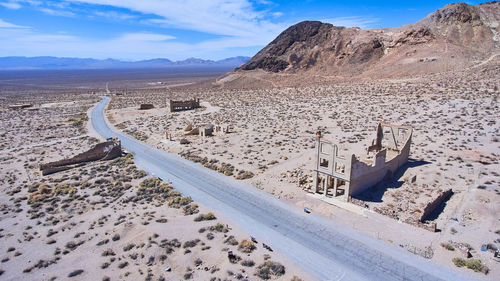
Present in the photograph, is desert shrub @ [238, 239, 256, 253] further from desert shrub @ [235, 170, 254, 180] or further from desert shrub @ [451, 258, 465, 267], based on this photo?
desert shrub @ [451, 258, 465, 267]

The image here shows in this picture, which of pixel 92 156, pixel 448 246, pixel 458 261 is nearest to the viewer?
pixel 458 261

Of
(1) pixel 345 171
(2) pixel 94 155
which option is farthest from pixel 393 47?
(2) pixel 94 155

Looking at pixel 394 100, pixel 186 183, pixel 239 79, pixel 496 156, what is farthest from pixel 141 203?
pixel 239 79

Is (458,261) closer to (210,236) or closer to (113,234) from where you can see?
(210,236)

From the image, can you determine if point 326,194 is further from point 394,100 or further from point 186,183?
point 394,100

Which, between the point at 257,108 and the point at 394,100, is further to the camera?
the point at 257,108

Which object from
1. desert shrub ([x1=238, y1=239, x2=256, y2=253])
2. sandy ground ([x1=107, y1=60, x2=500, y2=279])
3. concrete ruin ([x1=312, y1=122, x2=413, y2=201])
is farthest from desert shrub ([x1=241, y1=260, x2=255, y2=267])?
concrete ruin ([x1=312, y1=122, x2=413, y2=201])

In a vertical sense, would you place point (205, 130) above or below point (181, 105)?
below
